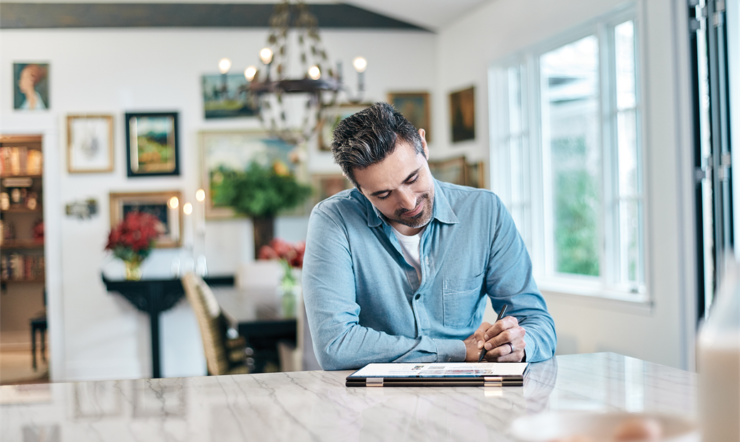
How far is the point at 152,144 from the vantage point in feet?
17.6

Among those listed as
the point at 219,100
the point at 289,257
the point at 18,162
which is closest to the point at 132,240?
the point at 219,100

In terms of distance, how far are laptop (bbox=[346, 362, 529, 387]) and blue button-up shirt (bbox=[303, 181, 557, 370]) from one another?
10.2 inches

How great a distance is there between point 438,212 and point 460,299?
0.72 feet

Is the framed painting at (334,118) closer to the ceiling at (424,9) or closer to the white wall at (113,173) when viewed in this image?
the white wall at (113,173)

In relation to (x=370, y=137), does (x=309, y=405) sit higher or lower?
lower

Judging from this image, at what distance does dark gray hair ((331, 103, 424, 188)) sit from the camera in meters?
1.57

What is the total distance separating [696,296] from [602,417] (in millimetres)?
2620

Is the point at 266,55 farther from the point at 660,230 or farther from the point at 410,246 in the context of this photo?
the point at 660,230

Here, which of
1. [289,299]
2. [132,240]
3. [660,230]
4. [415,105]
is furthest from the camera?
[415,105]

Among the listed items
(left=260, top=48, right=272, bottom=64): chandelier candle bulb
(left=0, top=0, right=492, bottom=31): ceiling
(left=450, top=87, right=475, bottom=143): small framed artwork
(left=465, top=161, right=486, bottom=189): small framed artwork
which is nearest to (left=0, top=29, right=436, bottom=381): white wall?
(left=0, top=0, right=492, bottom=31): ceiling

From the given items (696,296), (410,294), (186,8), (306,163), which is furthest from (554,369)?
(186,8)

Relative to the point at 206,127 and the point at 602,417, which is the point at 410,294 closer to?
the point at 602,417

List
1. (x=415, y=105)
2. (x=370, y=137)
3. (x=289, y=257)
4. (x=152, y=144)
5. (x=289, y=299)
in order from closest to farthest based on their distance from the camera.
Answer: (x=370, y=137)
(x=289, y=299)
(x=289, y=257)
(x=152, y=144)
(x=415, y=105)

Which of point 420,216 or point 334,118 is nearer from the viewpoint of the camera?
point 420,216
